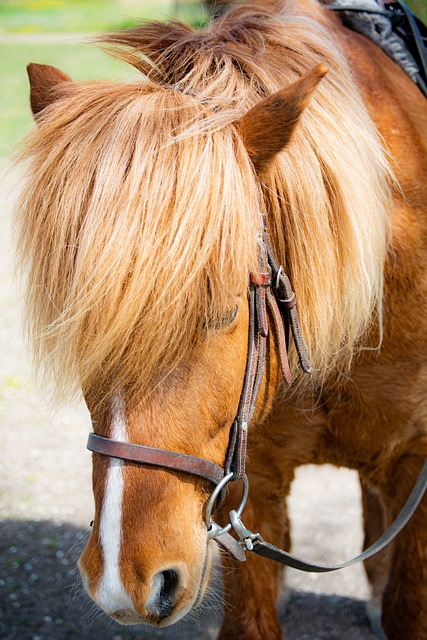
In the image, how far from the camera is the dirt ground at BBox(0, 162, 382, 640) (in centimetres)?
281

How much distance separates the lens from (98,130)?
4.84 feet

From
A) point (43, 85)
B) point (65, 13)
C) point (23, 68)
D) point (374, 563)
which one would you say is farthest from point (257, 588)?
point (65, 13)

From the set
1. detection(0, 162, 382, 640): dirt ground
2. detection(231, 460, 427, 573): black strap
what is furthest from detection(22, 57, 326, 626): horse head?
detection(0, 162, 382, 640): dirt ground

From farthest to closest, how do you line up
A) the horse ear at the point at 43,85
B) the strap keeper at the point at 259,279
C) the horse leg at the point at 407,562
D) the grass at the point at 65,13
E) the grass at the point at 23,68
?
the grass at the point at 65,13 → the grass at the point at 23,68 → the horse leg at the point at 407,562 → the horse ear at the point at 43,85 → the strap keeper at the point at 259,279

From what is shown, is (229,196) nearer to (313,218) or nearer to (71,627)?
(313,218)

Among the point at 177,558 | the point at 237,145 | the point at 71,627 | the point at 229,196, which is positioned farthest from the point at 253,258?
the point at 71,627

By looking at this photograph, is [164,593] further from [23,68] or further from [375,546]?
[23,68]

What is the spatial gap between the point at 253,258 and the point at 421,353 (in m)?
0.76

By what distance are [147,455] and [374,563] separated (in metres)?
1.89

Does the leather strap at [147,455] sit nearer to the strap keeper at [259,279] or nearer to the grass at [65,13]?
the strap keeper at [259,279]

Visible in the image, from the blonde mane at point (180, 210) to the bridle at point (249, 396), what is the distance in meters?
0.07

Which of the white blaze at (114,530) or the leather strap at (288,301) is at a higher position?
the leather strap at (288,301)

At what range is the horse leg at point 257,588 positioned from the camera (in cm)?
237

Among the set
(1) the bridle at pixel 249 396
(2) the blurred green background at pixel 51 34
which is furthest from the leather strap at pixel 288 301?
(2) the blurred green background at pixel 51 34
